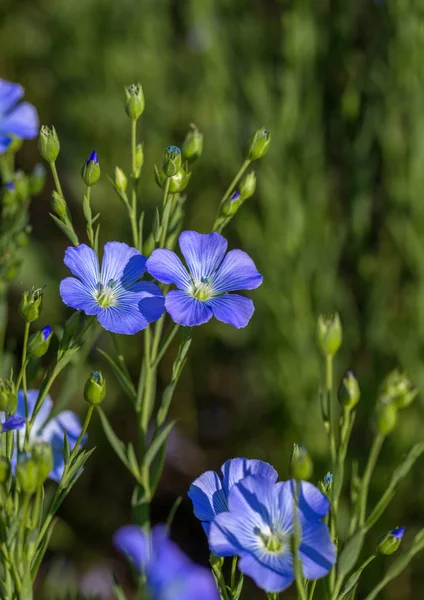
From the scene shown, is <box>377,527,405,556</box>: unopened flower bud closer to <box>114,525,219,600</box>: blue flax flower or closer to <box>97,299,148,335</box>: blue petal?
<box>114,525,219,600</box>: blue flax flower

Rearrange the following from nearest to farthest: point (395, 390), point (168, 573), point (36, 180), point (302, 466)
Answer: point (168, 573), point (302, 466), point (395, 390), point (36, 180)

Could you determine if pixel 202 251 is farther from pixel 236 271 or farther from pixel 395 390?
pixel 395 390

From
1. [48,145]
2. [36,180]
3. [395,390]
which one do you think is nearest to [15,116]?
[36,180]

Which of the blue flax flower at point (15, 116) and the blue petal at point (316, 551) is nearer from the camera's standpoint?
the blue petal at point (316, 551)

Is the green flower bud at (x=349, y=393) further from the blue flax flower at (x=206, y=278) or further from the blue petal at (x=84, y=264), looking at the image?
the blue petal at (x=84, y=264)

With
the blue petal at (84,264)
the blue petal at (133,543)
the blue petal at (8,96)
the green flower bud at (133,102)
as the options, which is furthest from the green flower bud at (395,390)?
the blue petal at (8,96)
